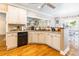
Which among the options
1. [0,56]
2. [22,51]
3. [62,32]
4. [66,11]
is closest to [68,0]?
[66,11]

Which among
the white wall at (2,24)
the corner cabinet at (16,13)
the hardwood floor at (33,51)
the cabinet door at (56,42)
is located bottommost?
the hardwood floor at (33,51)

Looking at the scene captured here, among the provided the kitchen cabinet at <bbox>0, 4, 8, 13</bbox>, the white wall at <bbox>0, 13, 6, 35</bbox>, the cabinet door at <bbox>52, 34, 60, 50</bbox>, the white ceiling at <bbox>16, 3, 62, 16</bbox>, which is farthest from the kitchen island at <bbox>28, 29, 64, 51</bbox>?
the kitchen cabinet at <bbox>0, 4, 8, 13</bbox>

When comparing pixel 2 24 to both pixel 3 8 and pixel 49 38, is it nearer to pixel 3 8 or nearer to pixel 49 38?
pixel 3 8

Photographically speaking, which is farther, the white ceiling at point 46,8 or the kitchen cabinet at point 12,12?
the kitchen cabinet at point 12,12

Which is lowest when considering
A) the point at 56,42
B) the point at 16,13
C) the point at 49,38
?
the point at 56,42

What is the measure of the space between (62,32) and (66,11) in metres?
0.65

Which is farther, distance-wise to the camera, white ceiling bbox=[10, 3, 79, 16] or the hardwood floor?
the hardwood floor

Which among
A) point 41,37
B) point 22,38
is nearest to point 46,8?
point 41,37

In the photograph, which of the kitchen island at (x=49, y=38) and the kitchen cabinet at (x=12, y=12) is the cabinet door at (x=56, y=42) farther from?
the kitchen cabinet at (x=12, y=12)

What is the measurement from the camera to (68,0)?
2.23 meters

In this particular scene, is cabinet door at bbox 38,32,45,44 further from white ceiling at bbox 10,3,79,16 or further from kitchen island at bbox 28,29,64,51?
white ceiling at bbox 10,3,79,16

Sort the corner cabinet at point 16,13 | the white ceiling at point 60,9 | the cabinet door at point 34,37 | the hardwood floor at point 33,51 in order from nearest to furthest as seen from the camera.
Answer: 1. the white ceiling at point 60,9
2. the hardwood floor at point 33,51
3. the corner cabinet at point 16,13
4. the cabinet door at point 34,37

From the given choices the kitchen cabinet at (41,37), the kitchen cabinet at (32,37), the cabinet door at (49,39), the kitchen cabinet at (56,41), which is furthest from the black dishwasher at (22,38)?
the kitchen cabinet at (56,41)

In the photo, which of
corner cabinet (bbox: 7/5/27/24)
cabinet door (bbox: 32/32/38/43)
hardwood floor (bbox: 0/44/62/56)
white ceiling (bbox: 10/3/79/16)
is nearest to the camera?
white ceiling (bbox: 10/3/79/16)
